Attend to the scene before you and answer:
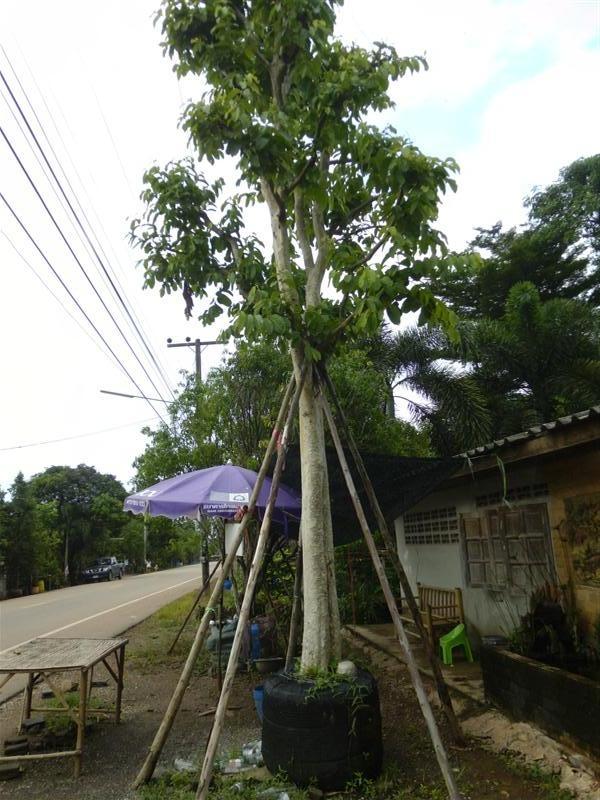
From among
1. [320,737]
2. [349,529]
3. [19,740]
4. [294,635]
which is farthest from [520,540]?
[19,740]

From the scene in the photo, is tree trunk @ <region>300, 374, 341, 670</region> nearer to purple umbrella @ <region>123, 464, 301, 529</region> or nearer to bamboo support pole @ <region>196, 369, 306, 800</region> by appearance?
bamboo support pole @ <region>196, 369, 306, 800</region>

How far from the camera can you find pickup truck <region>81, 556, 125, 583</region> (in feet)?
114

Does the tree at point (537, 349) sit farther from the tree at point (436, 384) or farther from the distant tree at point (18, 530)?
the distant tree at point (18, 530)

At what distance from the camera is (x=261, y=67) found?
19.5 ft

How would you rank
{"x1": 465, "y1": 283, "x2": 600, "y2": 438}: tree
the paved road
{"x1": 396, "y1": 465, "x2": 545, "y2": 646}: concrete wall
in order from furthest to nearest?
{"x1": 465, "y1": 283, "x2": 600, "y2": 438}: tree, the paved road, {"x1": 396, "y1": 465, "x2": 545, "y2": 646}: concrete wall

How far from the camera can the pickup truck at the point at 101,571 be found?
34656 mm

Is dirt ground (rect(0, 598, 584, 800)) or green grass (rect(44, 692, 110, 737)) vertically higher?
green grass (rect(44, 692, 110, 737))

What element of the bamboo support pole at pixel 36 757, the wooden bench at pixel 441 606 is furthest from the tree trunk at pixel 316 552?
the wooden bench at pixel 441 606

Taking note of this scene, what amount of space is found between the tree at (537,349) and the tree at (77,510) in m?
27.4

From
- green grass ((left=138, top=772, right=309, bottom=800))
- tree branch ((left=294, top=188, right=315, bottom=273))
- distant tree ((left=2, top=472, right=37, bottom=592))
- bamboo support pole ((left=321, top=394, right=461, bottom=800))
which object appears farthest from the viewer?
distant tree ((left=2, top=472, right=37, bottom=592))

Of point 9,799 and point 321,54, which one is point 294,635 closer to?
point 9,799

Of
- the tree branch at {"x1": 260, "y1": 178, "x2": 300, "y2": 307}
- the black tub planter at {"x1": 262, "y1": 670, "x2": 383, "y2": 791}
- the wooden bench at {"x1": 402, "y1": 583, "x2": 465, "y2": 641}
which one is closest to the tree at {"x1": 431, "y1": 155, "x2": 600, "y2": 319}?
the wooden bench at {"x1": 402, "y1": 583, "x2": 465, "y2": 641}

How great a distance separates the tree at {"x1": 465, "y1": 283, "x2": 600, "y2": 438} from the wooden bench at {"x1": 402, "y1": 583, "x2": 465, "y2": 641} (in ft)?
20.0

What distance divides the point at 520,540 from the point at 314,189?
4203 millimetres
